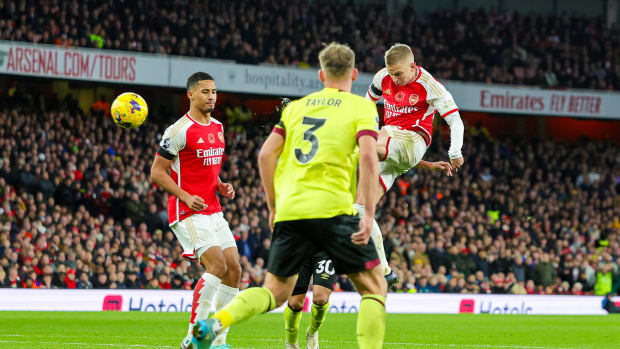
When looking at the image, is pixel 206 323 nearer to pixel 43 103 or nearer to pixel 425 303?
pixel 425 303

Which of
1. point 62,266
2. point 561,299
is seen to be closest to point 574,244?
point 561,299

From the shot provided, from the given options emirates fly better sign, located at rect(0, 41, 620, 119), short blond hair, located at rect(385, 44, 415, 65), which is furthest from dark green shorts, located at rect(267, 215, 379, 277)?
emirates fly better sign, located at rect(0, 41, 620, 119)

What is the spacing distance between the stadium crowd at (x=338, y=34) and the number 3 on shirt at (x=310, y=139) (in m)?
18.5

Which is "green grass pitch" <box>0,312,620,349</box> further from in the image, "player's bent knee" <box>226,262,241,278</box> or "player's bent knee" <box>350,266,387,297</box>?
"player's bent knee" <box>350,266,387,297</box>

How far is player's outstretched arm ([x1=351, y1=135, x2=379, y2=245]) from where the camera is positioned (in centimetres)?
618

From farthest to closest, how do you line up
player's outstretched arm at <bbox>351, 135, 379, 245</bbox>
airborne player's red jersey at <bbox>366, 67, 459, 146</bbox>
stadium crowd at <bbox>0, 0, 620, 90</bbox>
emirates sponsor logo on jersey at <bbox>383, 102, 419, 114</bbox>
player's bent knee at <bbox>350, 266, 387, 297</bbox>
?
stadium crowd at <bbox>0, 0, 620, 90</bbox> < emirates sponsor logo on jersey at <bbox>383, 102, 419, 114</bbox> < airborne player's red jersey at <bbox>366, 67, 459, 146</bbox> < player's bent knee at <bbox>350, 266, 387, 297</bbox> < player's outstretched arm at <bbox>351, 135, 379, 245</bbox>

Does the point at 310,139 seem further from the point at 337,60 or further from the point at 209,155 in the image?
the point at 209,155

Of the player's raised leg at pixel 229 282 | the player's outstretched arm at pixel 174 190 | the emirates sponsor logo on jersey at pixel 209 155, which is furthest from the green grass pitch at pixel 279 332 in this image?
the emirates sponsor logo on jersey at pixel 209 155

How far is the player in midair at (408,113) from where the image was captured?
9211 mm

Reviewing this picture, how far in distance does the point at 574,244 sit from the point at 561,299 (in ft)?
16.6

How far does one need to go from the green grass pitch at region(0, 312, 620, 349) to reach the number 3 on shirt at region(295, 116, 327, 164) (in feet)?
14.4

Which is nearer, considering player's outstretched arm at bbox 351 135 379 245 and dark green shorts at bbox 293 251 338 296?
player's outstretched arm at bbox 351 135 379 245

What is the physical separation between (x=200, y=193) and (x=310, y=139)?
115 inches

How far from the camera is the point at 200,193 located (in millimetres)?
9031
